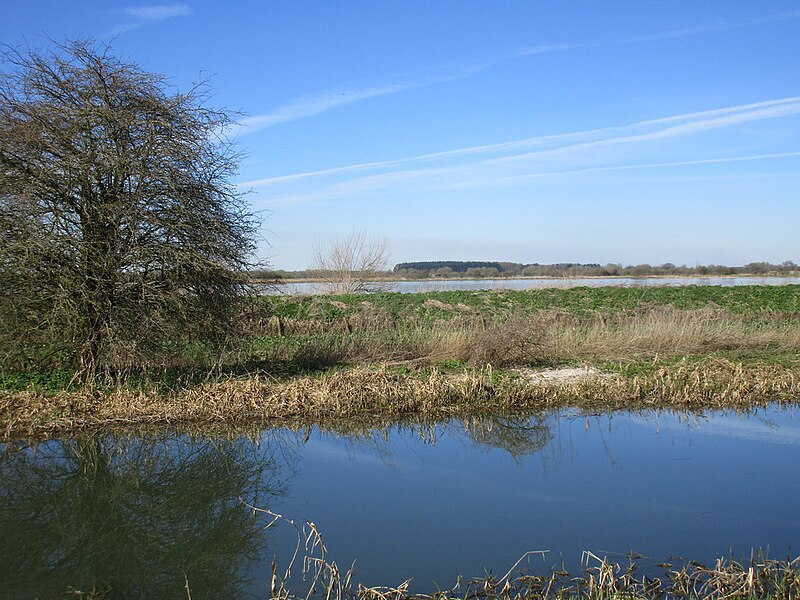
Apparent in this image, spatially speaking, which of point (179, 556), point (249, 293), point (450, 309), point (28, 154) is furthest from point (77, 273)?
point (450, 309)

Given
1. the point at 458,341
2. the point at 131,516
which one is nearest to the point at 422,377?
the point at 458,341

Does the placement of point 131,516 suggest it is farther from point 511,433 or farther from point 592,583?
point 511,433

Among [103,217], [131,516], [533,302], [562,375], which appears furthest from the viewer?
[533,302]

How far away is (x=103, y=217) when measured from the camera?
12.2 metres

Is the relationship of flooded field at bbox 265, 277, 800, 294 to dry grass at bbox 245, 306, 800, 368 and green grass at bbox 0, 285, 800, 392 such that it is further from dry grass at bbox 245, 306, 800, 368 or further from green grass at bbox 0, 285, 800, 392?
dry grass at bbox 245, 306, 800, 368

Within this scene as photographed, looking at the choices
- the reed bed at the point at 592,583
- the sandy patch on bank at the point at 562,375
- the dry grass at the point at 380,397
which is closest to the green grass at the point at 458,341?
the sandy patch on bank at the point at 562,375

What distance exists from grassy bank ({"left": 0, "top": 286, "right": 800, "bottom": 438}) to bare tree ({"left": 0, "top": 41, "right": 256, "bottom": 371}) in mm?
1083

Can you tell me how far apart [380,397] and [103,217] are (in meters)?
5.82

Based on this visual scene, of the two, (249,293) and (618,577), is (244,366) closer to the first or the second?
(249,293)

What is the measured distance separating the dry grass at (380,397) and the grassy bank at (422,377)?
0.9 inches

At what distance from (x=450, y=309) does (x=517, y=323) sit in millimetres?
11343

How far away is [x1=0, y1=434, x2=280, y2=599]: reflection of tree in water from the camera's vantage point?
649cm

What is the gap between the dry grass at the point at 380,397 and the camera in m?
12.2

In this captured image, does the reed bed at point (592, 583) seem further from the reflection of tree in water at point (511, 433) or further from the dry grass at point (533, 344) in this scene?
the dry grass at point (533, 344)
